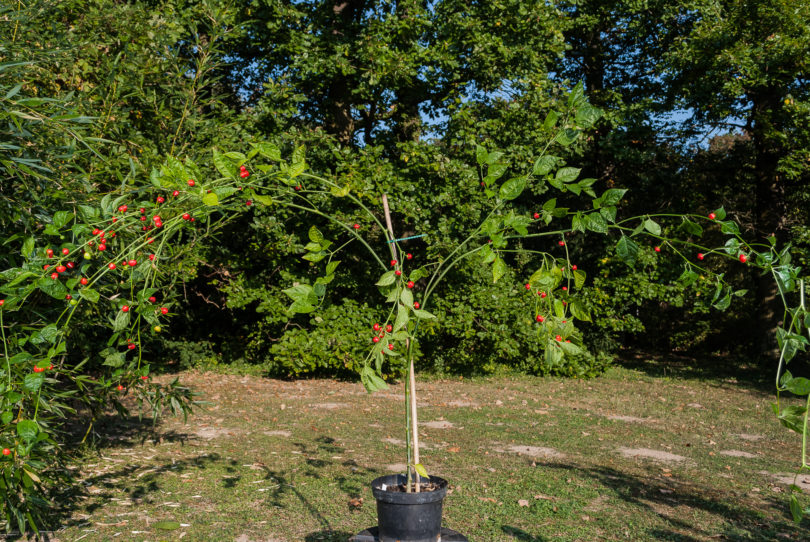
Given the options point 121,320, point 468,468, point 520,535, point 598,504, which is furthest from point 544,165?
point 468,468

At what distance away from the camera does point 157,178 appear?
2.19 m

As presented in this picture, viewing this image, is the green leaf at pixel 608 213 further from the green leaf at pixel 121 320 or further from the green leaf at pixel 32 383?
the green leaf at pixel 32 383

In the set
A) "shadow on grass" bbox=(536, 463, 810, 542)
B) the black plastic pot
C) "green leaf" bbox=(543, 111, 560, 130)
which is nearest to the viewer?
"green leaf" bbox=(543, 111, 560, 130)

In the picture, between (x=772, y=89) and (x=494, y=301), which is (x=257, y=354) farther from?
(x=772, y=89)

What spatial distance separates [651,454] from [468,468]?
6.75 feet

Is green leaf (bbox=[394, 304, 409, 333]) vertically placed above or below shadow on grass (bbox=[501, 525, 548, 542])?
above

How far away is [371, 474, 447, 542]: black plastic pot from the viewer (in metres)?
2.53

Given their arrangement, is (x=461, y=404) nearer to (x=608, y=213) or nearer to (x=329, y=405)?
(x=329, y=405)

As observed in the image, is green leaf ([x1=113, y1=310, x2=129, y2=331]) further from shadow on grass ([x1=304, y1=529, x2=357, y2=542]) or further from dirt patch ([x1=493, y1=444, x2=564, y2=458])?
dirt patch ([x1=493, y1=444, x2=564, y2=458])

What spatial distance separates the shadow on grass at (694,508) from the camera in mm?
3914

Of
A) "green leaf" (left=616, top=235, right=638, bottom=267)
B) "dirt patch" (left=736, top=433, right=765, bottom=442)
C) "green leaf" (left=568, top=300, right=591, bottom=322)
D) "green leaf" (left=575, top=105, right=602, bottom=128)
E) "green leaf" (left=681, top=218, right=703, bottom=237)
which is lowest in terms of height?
"dirt patch" (left=736, top=433, right=765, bottom=442)

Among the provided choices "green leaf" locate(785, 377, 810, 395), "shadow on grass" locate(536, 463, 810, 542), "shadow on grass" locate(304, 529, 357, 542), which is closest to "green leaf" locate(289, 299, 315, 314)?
"green leaf" locate(785, 377, 810, 395)

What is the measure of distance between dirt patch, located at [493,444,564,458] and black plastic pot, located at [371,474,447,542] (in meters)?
3.53

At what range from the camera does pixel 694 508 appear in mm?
4398
